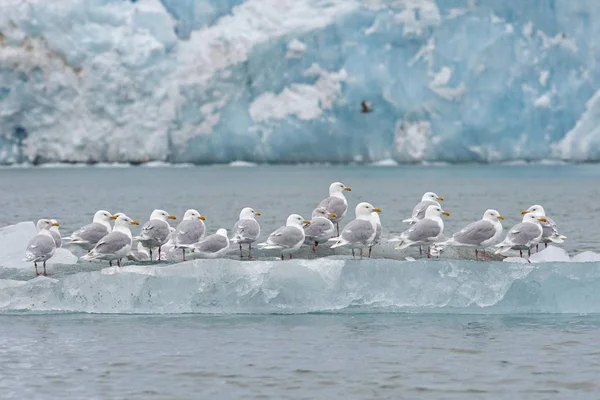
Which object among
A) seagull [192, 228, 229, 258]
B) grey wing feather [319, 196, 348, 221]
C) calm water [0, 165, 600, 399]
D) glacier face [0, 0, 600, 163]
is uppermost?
glacier face [0, 0, 600, 163]

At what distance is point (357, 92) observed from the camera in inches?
2272

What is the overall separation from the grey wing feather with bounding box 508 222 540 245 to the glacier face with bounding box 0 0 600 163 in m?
42.8

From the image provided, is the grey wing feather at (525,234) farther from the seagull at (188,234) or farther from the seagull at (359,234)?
the seagull at (188,234)

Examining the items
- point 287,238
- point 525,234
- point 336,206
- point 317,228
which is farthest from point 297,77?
point 525,234

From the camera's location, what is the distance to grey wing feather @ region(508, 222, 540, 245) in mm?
12695

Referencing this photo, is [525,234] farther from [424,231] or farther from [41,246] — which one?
[41,246]

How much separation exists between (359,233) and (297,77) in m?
46.2

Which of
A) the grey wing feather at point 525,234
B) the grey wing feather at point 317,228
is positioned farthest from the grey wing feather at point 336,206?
the grey wing feather at point 525,234

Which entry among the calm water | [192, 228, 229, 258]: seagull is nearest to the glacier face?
[192, 228, 229, 258]: seagull

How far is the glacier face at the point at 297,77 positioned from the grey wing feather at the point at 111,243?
145ft

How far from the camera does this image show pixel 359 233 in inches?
493

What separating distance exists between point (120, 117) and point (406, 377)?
50.9 metres

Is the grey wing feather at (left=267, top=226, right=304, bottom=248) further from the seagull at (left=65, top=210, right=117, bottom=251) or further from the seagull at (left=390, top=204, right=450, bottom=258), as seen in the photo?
the seagull at (left=65, top=210, right=117, bottom=251)

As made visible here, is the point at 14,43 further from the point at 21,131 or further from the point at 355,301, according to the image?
the point at 355,301
